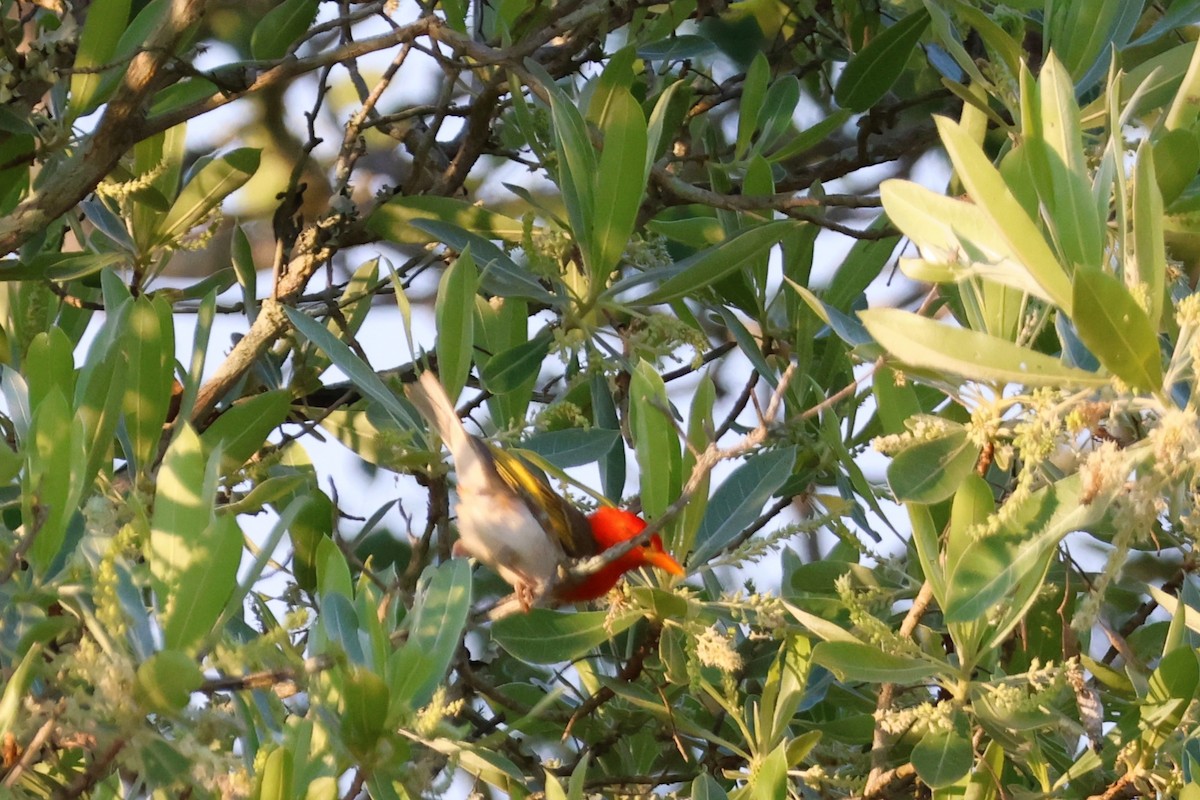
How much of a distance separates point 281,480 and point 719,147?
218 centimetres

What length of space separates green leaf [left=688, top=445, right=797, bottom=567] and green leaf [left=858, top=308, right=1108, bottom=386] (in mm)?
969

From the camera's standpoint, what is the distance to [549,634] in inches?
98.3

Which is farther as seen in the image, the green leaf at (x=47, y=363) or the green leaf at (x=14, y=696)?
the green leaf at (x=47, y=363)

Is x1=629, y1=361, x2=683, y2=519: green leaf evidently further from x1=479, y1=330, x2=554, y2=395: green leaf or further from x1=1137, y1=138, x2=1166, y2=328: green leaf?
x1=1137, y1=138, x2=1166, y2=328: green leaf

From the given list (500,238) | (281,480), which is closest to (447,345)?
(281,480)

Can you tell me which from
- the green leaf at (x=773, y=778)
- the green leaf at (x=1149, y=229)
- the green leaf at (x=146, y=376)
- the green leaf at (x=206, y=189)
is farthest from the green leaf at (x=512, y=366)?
the green leaf at (x=1149, y=229)

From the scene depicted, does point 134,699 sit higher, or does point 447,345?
point 447,345

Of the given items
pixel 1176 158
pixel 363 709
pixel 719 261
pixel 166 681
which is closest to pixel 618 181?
pixel 719 261

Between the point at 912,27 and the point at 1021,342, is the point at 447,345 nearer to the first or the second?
the point at 1021,342

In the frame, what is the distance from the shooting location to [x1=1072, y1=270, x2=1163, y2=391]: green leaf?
1.34 meters

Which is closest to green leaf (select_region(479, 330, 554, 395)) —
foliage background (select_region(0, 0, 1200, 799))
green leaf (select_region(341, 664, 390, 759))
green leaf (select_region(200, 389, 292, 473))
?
foliage background (select_region(0, 0, 1200, 799))

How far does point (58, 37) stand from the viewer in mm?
2756

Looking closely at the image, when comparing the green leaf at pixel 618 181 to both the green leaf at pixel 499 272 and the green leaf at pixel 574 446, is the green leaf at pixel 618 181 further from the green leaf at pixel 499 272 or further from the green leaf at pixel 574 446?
the green leaf at pixel 574 446

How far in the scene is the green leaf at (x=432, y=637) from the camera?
1.73 meters
